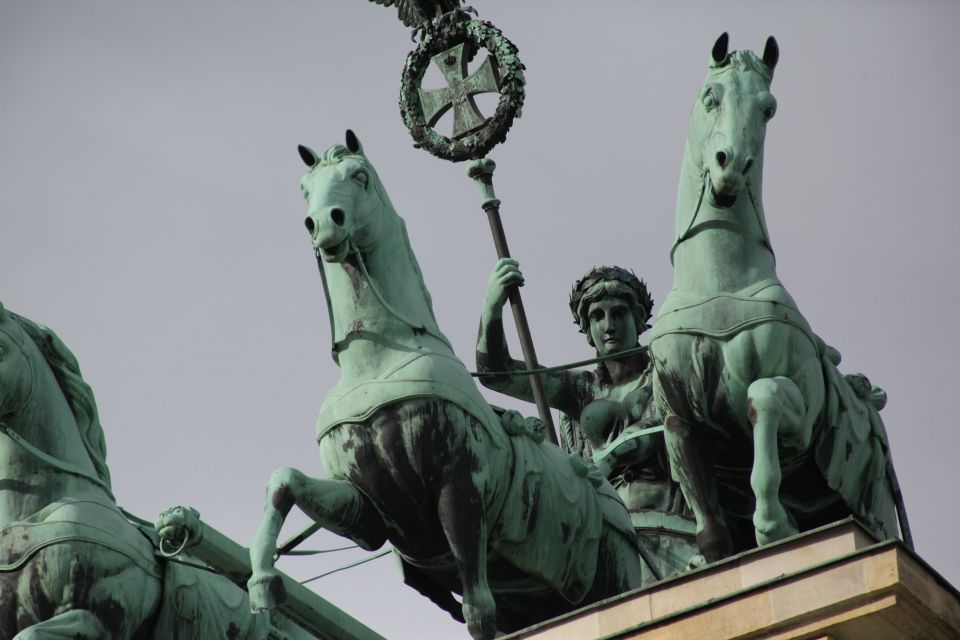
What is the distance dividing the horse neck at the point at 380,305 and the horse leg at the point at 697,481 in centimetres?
149

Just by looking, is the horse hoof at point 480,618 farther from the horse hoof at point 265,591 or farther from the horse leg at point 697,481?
the horse leg at point 697,481

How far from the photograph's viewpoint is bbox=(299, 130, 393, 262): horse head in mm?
18906

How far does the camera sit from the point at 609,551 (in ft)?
65.1

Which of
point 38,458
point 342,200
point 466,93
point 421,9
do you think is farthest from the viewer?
point 421,9

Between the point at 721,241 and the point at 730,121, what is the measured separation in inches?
26.3

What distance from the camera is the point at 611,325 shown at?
72.0ft

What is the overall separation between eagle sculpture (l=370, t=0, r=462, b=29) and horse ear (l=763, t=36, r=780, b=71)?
14.6 feet

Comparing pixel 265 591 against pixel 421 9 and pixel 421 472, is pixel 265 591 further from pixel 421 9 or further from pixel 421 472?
pixel 421 9

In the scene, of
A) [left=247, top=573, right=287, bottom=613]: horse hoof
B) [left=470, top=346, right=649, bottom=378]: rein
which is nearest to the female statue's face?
[left=470, top=346, right=649, bottom=378]: rein

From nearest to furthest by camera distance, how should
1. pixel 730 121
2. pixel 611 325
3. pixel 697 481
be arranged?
pixel 730 121 → pixel 697 481 → pixel 611 325

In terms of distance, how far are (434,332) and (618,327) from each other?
294 cm

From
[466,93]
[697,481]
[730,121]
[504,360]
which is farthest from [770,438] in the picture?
[466,93]

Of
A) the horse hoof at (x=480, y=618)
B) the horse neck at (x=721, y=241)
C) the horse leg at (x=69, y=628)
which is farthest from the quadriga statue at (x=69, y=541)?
the horse neck at (x=721, y=241)

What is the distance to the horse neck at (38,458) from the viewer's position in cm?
1969
